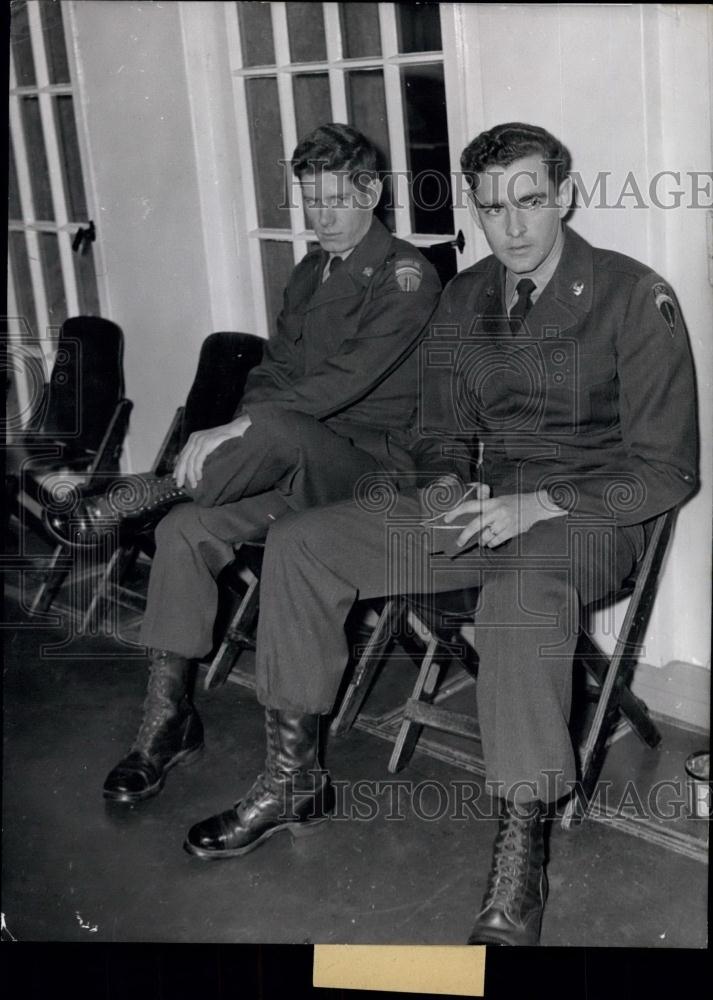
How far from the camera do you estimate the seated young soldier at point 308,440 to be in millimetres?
2482

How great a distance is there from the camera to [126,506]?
289 cm

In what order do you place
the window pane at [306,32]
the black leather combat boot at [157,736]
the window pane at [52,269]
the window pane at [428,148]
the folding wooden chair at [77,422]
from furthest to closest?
the window pane at [52,269] < the folding wooden chair at [77,422] < the window pane at [306,32] < the window pane at [428,148] < the black leather combat boot at [157,736]

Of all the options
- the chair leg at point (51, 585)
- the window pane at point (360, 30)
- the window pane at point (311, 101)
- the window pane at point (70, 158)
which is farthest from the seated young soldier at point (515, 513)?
the window pane at point (70, 158)

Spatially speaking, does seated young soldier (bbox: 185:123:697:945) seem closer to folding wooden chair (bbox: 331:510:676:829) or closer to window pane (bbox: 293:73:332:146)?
folding wooden chair (bbox: 331:510:676:829)

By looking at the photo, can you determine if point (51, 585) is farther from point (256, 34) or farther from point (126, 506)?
point (256, 34)

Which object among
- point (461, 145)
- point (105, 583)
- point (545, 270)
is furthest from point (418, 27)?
point (105, 583)

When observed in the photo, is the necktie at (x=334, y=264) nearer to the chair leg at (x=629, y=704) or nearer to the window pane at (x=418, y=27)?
the window pane at (x=418, y=27)

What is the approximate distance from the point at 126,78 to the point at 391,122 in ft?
3.22

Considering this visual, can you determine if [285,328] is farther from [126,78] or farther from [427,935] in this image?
[427,935]

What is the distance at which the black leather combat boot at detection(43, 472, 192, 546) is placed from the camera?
2.87 m

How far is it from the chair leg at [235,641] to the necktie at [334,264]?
2.91 feet

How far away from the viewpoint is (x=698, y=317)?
238cm

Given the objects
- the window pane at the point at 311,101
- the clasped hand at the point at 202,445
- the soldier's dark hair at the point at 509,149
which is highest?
the window pane at the point at 311,101

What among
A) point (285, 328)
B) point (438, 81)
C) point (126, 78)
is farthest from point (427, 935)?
point (126, 78)
